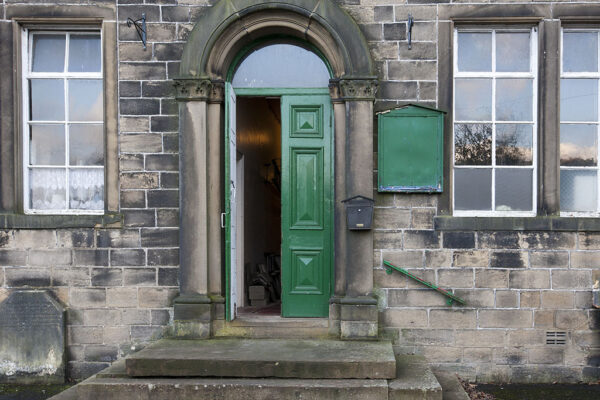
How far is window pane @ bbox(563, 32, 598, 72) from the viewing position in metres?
6.13

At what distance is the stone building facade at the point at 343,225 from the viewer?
232 inches

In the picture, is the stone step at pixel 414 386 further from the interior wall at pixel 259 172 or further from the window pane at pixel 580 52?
the window pane at pixel 580 52

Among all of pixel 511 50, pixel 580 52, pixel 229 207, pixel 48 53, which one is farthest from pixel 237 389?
pixel 580 52

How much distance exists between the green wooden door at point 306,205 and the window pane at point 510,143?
76.4 inches

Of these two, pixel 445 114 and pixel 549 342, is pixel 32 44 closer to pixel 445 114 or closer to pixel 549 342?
pixel 445 114

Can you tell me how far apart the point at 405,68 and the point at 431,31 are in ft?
1.66

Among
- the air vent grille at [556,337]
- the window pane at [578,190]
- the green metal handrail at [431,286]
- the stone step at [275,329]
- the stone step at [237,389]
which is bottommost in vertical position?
the stone step at [237,389]

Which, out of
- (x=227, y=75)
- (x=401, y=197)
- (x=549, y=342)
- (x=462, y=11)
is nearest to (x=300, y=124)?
(x=227, y=75)

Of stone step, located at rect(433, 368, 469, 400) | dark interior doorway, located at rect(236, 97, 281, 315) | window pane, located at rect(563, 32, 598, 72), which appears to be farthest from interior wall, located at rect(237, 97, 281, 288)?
window pane, located at rect(563, 32, 598, 72)

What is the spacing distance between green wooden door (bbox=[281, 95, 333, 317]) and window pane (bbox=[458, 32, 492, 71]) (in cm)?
163

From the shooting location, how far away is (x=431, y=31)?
19.6 feet

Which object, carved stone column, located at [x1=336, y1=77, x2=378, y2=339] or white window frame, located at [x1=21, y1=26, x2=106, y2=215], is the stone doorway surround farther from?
white window frame, located at [x1=21, y1=26, x2=106, y2=215]

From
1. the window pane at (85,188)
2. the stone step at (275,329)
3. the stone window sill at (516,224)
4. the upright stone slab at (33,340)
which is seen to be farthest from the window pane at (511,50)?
the upright stone slab at (33,340)

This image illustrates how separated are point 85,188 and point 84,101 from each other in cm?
103
